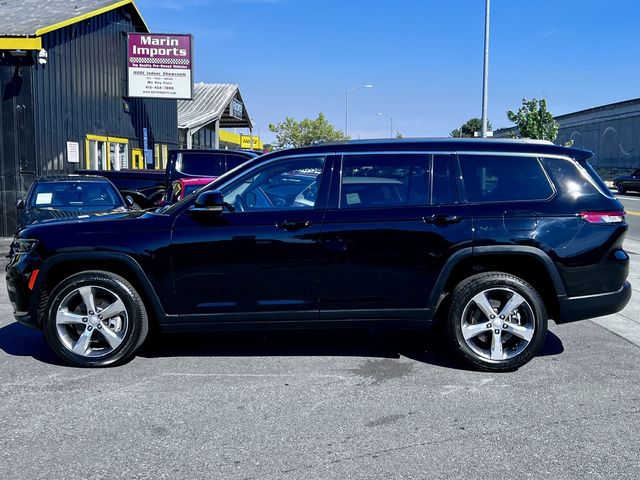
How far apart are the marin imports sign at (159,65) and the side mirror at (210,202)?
19032 millimetres

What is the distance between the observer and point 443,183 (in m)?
5.23

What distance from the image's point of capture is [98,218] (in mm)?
5402

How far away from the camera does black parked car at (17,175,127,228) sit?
34.5 ft

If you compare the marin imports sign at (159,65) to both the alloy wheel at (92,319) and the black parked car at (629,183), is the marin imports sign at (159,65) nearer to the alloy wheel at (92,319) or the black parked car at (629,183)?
the alloy wheel at (92,319)

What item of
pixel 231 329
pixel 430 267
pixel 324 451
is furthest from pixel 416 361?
pixel 324 451

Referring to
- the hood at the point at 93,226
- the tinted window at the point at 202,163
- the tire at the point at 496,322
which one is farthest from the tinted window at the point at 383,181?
the tinted window at the point at 202,163

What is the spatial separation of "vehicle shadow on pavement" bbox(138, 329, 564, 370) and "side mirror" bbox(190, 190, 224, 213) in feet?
4.52

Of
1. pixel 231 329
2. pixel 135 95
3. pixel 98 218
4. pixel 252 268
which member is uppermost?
pixel 135 95

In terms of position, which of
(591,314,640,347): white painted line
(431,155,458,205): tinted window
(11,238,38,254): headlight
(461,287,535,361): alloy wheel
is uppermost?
(431,155,458,205): tinted window

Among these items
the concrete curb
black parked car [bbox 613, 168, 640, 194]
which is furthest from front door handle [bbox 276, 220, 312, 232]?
black parked car [bbox 613, 168, 640, 194]

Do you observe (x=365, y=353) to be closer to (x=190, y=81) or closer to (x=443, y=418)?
(x=443, y=418)

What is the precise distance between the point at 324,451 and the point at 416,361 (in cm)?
197

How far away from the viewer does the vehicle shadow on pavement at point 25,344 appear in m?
5.64

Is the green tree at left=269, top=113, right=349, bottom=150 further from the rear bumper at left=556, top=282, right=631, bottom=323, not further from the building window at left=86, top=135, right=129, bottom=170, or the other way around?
the rear bumper at left=556, top=282, right=631, bottom=323
